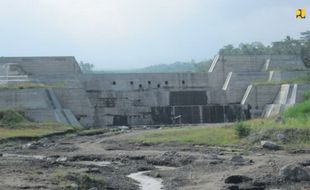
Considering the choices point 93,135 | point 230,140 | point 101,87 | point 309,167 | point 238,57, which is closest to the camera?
point 309,167

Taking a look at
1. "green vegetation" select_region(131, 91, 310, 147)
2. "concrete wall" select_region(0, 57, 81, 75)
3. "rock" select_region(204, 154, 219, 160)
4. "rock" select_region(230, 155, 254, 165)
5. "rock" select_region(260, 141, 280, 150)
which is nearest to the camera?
"rock" select_region(230, 155, 254, 165)

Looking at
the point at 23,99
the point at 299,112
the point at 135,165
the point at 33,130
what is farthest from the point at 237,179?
the point at 23,99

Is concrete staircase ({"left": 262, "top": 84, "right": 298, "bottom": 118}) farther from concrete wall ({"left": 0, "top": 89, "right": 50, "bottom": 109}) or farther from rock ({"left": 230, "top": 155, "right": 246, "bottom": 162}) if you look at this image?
rock ({"left": 230, "top": 155, "right": 246, "bottom": 162})

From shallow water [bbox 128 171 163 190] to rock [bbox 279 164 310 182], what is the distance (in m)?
5.13

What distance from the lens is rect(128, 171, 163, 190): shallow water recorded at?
97.2ft

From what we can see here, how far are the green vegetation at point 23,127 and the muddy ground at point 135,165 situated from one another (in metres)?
3.13

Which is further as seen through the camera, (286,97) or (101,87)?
(101,87)

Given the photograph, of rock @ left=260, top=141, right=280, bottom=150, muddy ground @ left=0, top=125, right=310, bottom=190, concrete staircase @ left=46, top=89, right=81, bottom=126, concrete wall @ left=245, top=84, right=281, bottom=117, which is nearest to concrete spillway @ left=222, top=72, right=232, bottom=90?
concrete wall @ left=245, top=84, right=281, bottom=117

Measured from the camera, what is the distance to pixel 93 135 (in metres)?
61.6

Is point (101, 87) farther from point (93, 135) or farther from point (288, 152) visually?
point (288, 152)

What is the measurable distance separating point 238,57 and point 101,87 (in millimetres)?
16779

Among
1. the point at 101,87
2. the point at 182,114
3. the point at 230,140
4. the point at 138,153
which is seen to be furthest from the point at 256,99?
the point at 138,153

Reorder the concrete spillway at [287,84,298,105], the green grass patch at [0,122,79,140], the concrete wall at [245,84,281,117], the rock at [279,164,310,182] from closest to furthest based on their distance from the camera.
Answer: the rock at [279,164,310,182] < the green grass patch at [0,122,79,140] < the concrete spillway at [287,84,298,105] < the concrete wall at [245,84,281,117]

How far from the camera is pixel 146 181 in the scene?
31.9m
